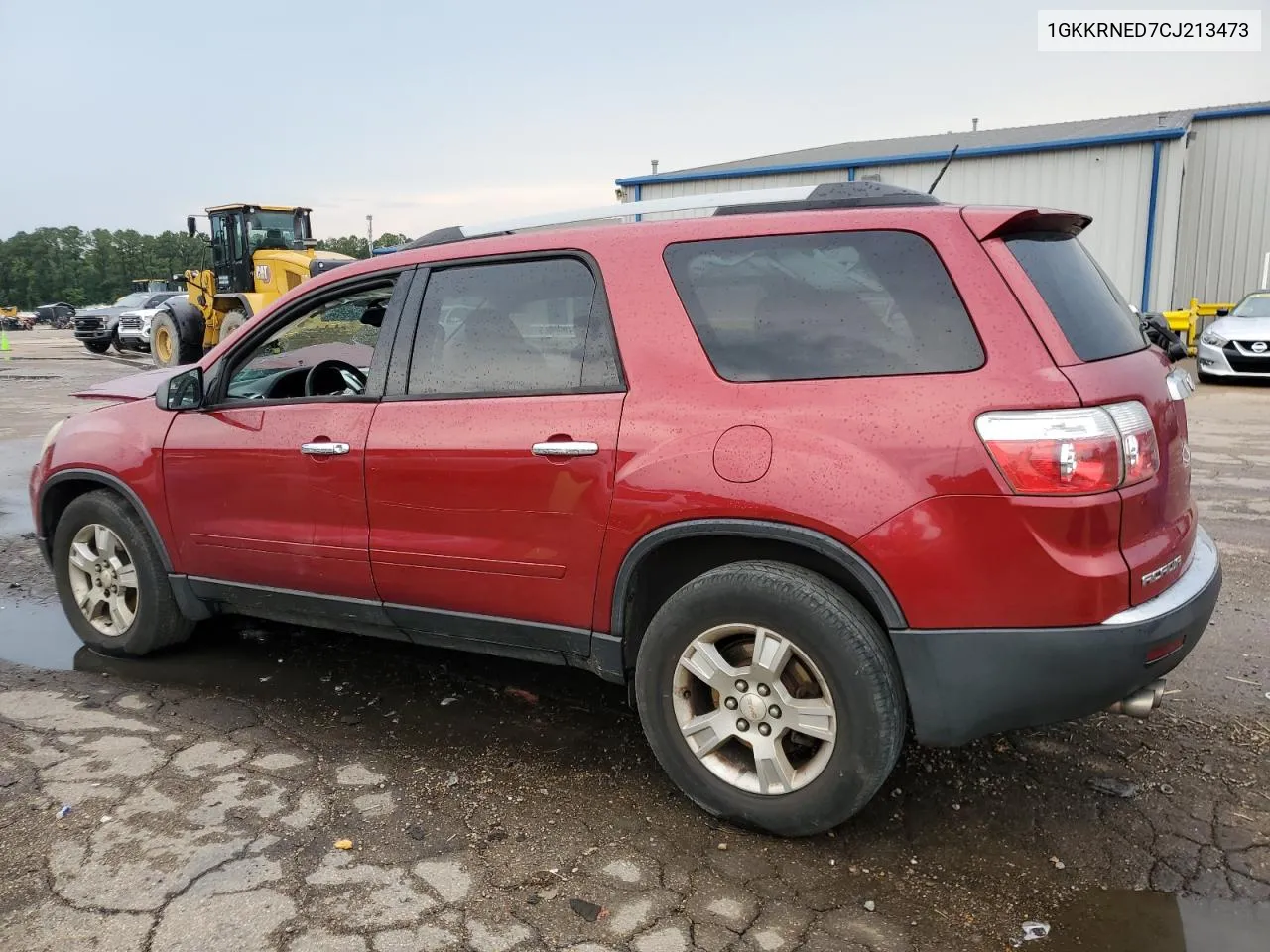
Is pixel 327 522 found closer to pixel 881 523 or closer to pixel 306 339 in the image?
pixel 306 339

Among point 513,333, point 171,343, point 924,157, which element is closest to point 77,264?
point 171,343

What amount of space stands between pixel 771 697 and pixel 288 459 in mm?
2044

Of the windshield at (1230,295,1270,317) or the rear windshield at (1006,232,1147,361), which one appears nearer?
the rear windshield at (1006,232,1147,361)

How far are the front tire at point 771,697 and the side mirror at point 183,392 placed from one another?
224 cm

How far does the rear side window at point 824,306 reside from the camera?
259 centimetres

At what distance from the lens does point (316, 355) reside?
4098 mm

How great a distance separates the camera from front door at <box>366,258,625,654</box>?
3.01m

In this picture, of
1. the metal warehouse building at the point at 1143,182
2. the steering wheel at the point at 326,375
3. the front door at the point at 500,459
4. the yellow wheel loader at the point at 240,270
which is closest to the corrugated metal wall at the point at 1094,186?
the metal warehouse building at the point at 1143,182

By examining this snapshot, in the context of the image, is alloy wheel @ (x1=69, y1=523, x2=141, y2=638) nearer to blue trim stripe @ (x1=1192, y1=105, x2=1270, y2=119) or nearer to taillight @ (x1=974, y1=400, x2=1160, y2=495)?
taillight @ (x1=974, y1=400, x2=1160, y2=495)

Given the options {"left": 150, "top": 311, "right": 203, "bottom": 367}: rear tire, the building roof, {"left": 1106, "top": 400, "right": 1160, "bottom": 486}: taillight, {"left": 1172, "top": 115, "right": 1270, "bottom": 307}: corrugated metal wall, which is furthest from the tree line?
{"left": 1106, "top": 400, "right": 1160, "bottom": 486}: taillight

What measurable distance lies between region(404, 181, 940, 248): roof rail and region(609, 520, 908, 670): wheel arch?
97cm

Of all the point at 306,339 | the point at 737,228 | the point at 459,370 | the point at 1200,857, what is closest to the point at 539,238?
the point at 459,370

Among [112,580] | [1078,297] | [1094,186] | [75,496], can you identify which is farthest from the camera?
[1094,186]

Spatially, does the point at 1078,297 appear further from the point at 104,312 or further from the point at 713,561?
the point at 104,312
